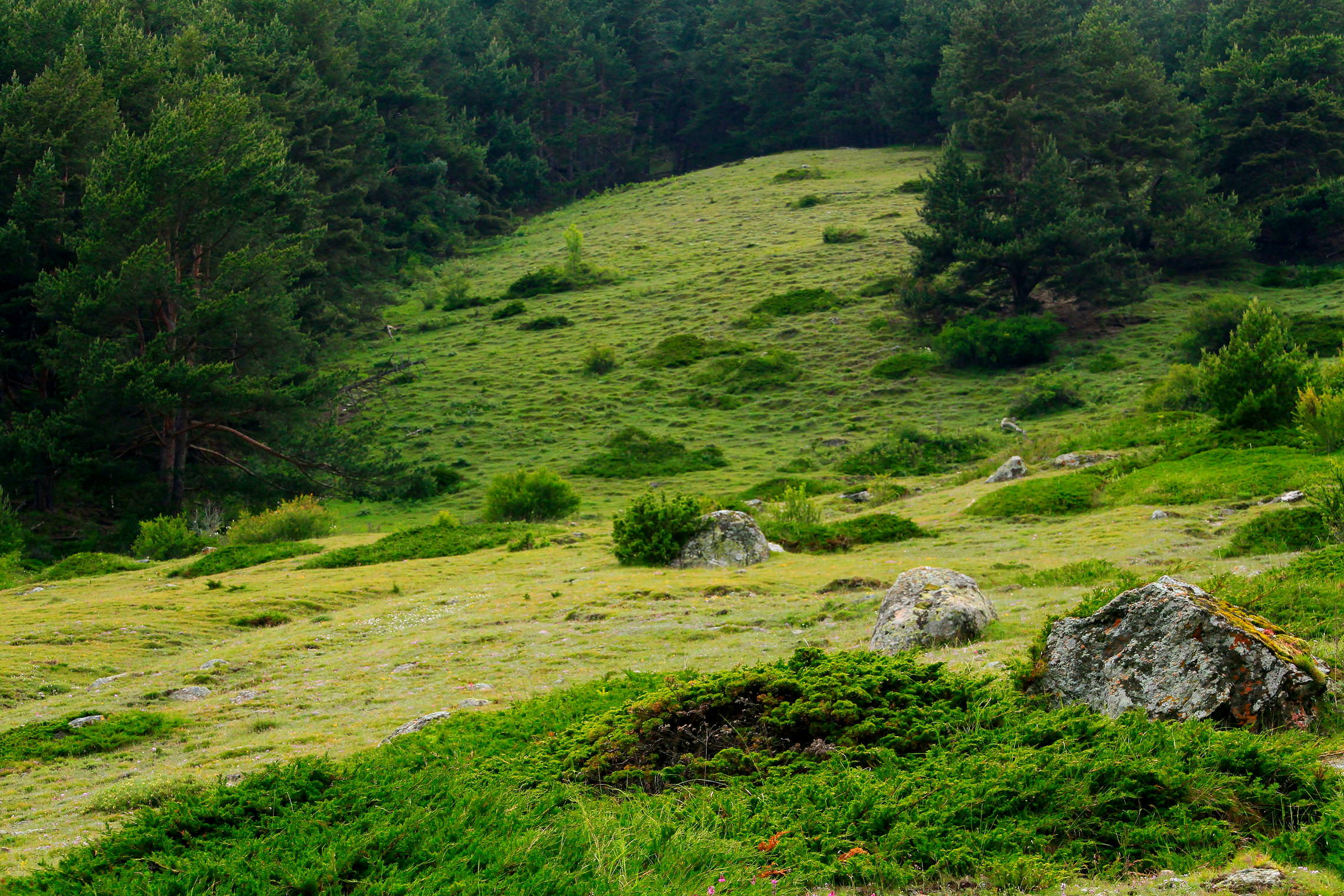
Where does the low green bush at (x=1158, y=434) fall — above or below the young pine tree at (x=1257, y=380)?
below

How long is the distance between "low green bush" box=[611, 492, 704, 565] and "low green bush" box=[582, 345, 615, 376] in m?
28.1

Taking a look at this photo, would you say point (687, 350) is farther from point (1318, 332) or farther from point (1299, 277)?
point (1299, 277)

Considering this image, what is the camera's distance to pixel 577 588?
45.3 feet

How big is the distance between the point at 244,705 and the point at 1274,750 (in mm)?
7832

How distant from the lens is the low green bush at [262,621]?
1338cm

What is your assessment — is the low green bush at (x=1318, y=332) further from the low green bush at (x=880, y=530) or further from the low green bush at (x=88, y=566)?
the low green bush at (x=88, y=566)

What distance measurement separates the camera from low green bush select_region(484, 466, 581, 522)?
969 inches

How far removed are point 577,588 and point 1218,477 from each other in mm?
8961

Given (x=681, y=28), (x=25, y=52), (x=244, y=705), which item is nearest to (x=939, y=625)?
(x=244, y=705)

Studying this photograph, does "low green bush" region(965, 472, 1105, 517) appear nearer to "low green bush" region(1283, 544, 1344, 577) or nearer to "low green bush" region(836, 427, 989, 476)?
"low green bush" region(1283, 544, 1344, 577)

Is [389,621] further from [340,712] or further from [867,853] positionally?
[867,853]

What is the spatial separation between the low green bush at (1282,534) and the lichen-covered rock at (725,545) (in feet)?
20.9

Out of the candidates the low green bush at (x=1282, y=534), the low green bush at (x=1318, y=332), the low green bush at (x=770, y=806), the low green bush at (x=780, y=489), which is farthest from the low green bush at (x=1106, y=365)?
the low green bush at (x=770, y=806)

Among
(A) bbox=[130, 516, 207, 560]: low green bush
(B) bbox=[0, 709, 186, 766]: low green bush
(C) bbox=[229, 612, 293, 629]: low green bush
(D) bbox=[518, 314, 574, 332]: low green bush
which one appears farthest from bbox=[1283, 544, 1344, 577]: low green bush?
(D) bbox=[518, 314, 574, 332]: low green bush
